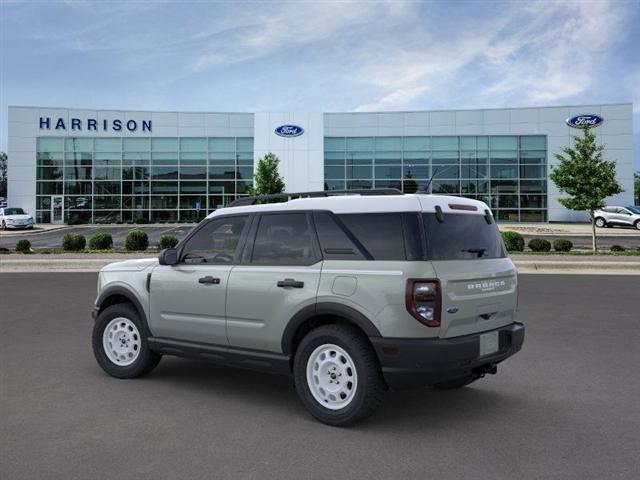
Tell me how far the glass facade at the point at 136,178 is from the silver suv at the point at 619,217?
26.4 m

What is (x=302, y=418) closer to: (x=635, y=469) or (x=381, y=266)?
(x=381, y=266)

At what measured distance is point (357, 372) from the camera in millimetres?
4410

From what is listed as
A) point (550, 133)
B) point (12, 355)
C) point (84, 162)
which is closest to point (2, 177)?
point (84, 162)

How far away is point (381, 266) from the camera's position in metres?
4.39

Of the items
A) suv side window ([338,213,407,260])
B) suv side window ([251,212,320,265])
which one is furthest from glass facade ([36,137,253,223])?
suv side window ([338,213,407,260])

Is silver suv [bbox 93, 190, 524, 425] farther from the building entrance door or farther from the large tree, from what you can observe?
the large tree

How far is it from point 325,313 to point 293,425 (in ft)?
2.97

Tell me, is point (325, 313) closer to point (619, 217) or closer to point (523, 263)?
point (523, 263)

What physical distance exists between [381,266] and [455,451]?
1.38m

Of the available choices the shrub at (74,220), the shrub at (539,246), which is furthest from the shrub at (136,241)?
the shrub at (74,220)

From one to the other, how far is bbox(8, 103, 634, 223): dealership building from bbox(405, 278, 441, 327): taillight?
4235 centimetres

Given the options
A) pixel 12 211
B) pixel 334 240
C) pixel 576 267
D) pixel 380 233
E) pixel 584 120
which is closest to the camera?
pixel 380 233

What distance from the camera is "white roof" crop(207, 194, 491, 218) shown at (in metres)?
4.49

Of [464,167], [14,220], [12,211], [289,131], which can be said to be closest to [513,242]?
[464,167]
